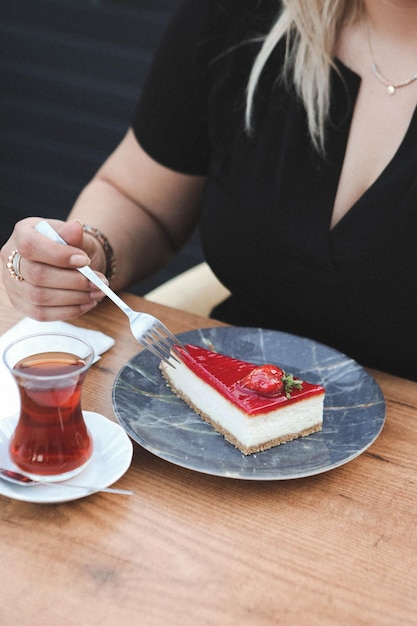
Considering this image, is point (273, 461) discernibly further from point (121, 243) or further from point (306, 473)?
point (121, 243)

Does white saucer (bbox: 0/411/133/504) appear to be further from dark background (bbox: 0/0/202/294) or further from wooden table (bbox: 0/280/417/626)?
dark background (bbox: 0/0/202/294)

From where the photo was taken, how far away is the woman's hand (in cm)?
112

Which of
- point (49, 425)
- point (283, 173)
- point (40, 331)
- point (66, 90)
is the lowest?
point (66, 90)

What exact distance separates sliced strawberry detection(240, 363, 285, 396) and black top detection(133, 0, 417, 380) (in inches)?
13.9

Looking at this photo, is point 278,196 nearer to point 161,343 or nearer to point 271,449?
point 161,343

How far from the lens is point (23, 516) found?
87 cm

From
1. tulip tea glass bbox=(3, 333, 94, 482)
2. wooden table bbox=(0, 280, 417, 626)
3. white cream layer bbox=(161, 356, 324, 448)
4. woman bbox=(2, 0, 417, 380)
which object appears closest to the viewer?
wooden table bbox=(0, 280, 417, 626)

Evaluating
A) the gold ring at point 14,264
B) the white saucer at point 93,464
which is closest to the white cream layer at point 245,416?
the white saucer at point 93,464

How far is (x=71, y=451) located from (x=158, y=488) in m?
0.12

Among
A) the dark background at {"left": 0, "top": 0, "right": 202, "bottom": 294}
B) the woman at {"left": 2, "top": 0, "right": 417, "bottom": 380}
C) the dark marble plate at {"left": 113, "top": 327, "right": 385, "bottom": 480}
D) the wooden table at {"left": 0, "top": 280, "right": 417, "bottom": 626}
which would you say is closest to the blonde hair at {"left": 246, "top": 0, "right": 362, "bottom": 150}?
the woman at {"left": 2, "top": 0, "right": 417, "bottom": 380}

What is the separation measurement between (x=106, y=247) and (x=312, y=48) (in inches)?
20.1

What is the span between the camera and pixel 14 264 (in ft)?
3.91

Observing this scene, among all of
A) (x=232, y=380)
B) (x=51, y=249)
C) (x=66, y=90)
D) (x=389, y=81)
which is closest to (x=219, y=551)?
(x=232, y=380)

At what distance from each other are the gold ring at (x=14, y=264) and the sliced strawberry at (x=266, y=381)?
398 millimetres
